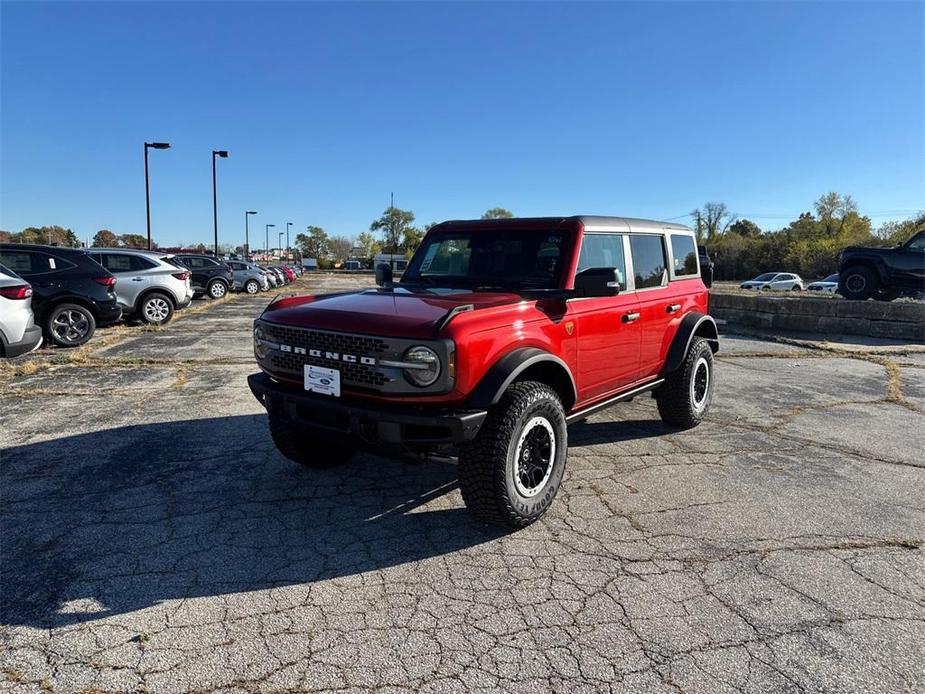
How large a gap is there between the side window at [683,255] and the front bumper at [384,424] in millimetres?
3210

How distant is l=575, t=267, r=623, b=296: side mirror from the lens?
376 centimetres

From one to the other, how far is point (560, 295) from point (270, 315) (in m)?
1.90

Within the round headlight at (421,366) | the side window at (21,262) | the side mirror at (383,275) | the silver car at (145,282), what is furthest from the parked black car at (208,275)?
the round headlight at (421,366)

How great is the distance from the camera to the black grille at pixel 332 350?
326cm

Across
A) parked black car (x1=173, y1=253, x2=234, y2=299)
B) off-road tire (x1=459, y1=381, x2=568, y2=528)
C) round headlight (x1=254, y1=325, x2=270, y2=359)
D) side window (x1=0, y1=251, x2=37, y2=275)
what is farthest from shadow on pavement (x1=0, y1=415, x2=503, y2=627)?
parked black car (x1=173, y1=253, x2=234, y2=299)

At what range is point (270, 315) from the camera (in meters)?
3.89

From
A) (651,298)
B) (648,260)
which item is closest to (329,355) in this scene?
(651,298)

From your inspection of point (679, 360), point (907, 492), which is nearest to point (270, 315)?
point (679, 360)

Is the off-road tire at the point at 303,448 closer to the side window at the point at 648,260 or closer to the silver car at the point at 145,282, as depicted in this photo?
the side window at the point at 648,260

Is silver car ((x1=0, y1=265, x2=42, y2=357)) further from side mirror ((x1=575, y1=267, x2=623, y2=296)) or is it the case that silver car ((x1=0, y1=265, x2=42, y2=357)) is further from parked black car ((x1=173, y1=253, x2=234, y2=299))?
parked black car ((x1=173, y1=253, x2=234, y2=299))

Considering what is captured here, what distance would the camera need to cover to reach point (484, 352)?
129 inches

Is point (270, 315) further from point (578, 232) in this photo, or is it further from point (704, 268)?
point (704, 268)

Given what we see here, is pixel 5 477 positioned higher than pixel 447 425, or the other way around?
pixel 447 425

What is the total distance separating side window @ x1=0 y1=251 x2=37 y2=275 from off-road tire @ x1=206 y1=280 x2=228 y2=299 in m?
12.4
